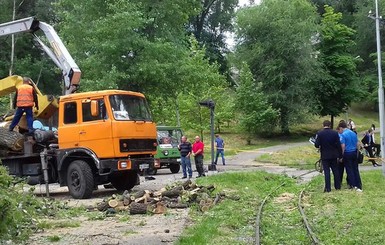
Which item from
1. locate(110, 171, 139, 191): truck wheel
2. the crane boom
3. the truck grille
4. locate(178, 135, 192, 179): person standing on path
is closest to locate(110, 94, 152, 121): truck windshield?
the truck grille

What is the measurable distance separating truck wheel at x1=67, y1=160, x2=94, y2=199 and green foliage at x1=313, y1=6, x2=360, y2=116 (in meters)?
37.1

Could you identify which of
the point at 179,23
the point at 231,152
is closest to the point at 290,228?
the point at 179,23

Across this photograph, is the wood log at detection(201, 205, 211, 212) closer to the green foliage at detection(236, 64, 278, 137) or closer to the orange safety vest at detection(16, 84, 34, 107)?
→ the orange safety vest at detection(16, 84, 34, 107)

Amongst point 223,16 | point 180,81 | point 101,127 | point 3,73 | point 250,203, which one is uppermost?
point 223,16

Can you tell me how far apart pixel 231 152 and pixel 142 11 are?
42.8ft

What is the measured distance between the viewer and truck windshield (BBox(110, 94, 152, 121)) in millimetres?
15445

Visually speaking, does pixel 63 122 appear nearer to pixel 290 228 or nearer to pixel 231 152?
pixel 290 228

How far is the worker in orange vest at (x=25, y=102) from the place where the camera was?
52.1ft

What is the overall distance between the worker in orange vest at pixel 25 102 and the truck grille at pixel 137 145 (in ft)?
9.70

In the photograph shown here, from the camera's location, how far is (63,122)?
52.8 ft

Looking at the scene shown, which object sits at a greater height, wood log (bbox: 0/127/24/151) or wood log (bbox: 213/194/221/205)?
wood log (bbox: 0/127/24/151)

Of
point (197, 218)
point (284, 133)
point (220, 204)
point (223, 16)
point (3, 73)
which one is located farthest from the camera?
point (223, 16)

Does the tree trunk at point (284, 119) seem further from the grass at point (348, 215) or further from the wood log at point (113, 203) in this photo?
the wood log at point (113, 203)

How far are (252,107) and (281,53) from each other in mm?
6167
